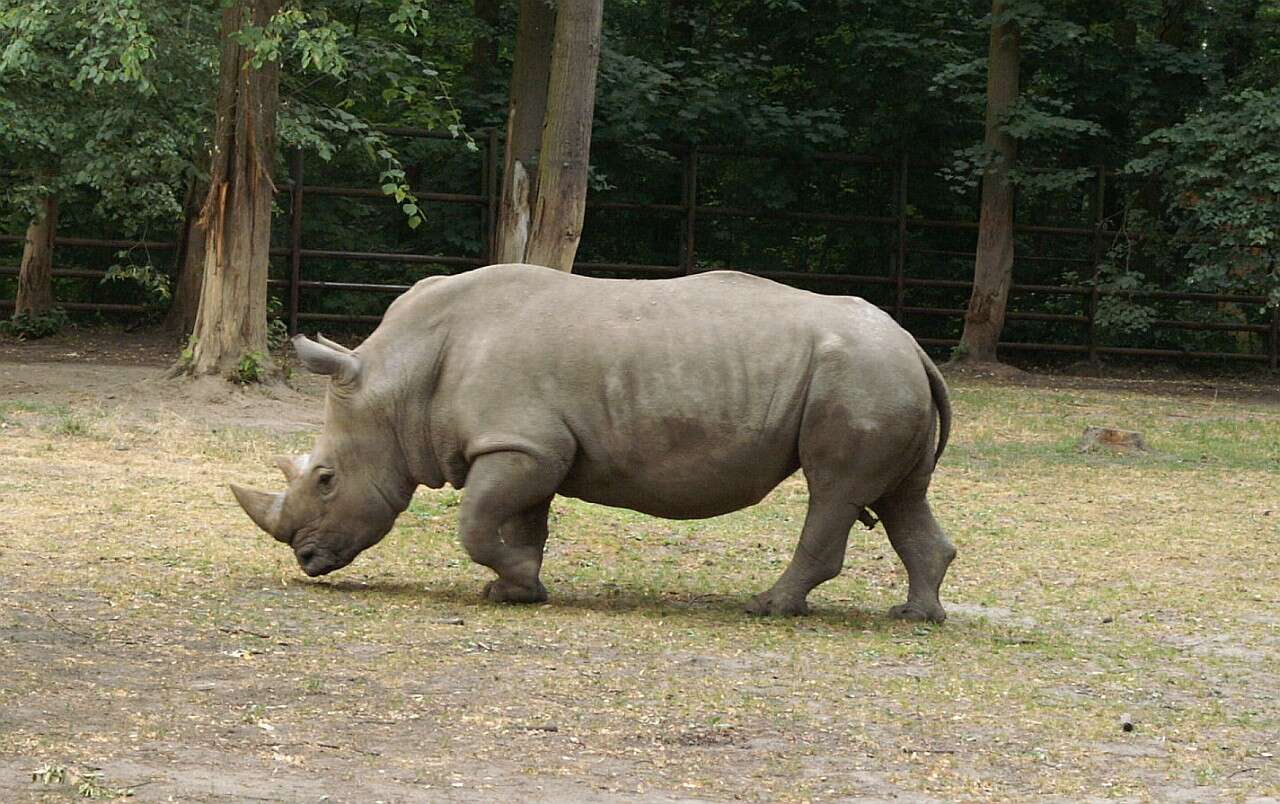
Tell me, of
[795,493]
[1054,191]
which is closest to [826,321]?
[795,493]

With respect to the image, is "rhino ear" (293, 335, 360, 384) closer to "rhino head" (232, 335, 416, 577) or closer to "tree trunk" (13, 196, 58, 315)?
"rhino head" (232, 335, 416, 577)

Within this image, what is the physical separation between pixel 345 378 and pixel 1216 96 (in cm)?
1883

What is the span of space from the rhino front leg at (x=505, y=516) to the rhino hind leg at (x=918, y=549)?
5.16ft

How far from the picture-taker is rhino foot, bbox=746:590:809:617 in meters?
8.06

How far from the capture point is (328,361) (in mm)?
8203

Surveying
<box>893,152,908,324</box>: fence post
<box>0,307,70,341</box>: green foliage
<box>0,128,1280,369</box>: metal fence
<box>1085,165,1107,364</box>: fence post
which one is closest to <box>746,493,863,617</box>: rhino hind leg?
<box>0,128,1280,369</box>: metal fence

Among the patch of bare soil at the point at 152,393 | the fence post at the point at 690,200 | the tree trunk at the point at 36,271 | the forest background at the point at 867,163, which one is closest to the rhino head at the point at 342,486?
the patch of bare soil at the point at 152,393

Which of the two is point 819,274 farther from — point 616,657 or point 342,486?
point 616,657

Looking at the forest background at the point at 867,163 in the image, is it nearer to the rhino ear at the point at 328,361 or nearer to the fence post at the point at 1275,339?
the fence post at the point at 1275,339

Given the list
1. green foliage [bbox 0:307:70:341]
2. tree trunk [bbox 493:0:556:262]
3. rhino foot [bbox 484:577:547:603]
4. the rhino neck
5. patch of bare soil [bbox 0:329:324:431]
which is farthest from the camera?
green foliage [bbox 0:307:70:341]

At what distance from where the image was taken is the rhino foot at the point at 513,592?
806cm

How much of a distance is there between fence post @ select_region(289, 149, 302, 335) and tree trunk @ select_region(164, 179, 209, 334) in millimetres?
1149

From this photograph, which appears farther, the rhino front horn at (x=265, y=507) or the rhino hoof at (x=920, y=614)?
the rhino front horn at (x=265, y=507)

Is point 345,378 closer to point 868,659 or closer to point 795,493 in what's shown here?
point 868,659
